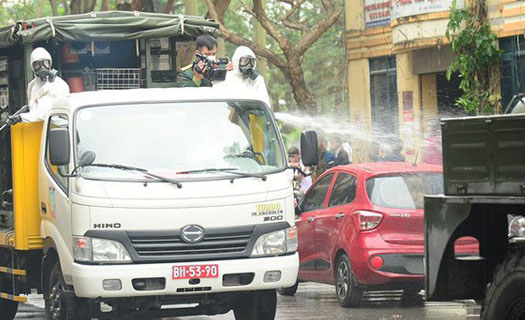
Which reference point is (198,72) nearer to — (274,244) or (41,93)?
(41,93)

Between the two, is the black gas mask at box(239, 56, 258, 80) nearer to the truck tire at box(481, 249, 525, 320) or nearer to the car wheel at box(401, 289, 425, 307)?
the car wheel at box(401, 289, 425, 307)

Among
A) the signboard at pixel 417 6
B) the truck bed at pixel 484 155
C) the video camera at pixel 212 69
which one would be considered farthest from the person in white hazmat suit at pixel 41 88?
the signboard at pixel 417 6

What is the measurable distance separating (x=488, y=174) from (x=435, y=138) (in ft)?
59.3

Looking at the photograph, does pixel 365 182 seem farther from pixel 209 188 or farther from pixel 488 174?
pixel 488 174

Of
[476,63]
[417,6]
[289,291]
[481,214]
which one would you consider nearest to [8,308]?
[289,291]

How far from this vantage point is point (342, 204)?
49.4ft

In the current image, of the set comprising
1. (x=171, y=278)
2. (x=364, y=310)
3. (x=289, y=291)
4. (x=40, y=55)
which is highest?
(x=40, y=55)

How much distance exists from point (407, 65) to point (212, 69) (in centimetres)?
1792

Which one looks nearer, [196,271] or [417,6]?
[196,271]

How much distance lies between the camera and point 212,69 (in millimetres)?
12977

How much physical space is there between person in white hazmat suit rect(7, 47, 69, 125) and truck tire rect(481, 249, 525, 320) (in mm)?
5581

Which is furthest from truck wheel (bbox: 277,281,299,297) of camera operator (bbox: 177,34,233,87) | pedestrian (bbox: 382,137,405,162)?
pedestrian (bbox: 382,137,405,162)

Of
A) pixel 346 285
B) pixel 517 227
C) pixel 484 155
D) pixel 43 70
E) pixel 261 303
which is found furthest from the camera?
pixel 346 285

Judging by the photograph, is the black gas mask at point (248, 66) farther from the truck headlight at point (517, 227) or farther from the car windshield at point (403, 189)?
the truck headlight at point (517, 227)
